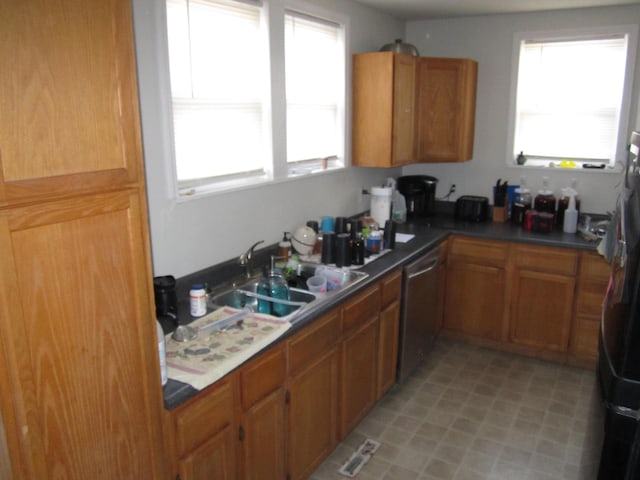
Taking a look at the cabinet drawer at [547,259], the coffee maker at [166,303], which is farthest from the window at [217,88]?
the cabinet drawer at [547,259]

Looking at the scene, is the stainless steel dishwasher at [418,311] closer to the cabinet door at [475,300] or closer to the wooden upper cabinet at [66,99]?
the cabinet door at [475,300]

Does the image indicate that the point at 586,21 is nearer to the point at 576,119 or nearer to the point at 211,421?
the point at 576,119

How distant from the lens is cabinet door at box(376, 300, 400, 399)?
2965 mm

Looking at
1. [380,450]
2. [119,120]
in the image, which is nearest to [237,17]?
[119,120]

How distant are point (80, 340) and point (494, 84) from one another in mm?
3698

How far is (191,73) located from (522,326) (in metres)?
2.81

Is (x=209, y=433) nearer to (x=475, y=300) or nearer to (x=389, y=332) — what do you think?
(x=389, y=332)

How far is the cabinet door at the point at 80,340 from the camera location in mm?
1127

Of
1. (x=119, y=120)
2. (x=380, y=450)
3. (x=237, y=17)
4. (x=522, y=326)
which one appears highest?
(x=237, y=17)

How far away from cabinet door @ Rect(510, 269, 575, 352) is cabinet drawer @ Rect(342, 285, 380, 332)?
139 centimetres

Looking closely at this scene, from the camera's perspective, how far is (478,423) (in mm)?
3025

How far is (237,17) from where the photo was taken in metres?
2.58

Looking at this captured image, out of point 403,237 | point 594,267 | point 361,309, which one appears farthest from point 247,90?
point 594,267

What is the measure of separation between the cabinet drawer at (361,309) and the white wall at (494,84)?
1956 millimetres
